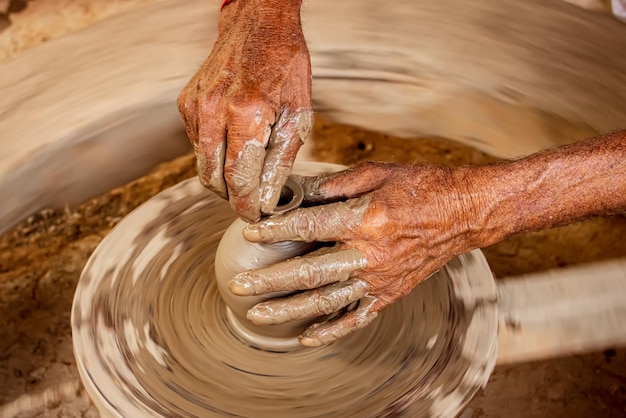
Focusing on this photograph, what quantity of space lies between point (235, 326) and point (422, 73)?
899 millimetres

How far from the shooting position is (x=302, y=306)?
1143 mm

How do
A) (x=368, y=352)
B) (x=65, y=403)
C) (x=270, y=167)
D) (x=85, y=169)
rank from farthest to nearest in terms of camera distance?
(x=85, y=169)
(x=65, y=403)
(x=368, y=352)
(x=270, y=167)

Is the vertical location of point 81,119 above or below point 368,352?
above

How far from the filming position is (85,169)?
175 centimetres

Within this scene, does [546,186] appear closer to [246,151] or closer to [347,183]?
[347,183]

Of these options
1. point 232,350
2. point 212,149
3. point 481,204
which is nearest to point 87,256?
point 232,350

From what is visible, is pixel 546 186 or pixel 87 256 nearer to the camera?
pixel 546 186

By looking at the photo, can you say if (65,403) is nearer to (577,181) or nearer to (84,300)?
(84,300)

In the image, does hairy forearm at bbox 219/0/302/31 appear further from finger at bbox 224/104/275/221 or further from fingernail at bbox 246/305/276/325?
fingernail at bbox 246/305/276/325

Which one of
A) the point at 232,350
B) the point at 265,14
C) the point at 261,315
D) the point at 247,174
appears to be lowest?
the point at 232,350

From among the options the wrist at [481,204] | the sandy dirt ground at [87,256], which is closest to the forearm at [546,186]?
the wrist at [481,204]

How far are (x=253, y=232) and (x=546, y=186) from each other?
1.78ft

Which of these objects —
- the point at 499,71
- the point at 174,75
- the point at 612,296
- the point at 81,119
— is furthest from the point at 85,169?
the point at 612,296

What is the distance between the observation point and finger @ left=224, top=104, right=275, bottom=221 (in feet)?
3.63
